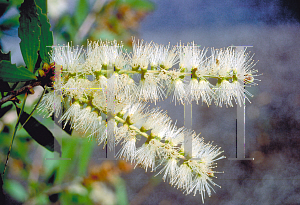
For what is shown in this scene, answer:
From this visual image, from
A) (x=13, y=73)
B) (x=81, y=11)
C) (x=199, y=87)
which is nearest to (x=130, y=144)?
(x=199, y=87)

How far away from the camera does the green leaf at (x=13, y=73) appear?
22.6 inches

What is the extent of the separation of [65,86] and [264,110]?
1.13 m

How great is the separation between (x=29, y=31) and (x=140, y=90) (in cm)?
37

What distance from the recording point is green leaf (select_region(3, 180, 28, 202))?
3.71 ft

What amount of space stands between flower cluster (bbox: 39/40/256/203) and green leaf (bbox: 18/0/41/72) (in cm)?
6

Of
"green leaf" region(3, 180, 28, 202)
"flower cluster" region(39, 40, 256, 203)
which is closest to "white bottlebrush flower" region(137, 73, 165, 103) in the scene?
"flower cluster" region(39, 40, 256, 203)

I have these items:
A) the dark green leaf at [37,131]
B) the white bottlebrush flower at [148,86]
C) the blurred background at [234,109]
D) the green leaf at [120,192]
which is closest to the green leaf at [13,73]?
the dark green leaf at [37,131]

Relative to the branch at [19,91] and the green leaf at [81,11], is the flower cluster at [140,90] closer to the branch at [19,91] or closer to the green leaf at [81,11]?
the branch at [19,91]

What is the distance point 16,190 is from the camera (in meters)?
1.15

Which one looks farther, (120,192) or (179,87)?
(120,192)

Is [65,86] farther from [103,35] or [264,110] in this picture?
[264,110]

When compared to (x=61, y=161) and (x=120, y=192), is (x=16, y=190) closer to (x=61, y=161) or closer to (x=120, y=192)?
(x=61, y=161)

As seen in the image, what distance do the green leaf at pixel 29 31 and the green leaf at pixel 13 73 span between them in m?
0.05

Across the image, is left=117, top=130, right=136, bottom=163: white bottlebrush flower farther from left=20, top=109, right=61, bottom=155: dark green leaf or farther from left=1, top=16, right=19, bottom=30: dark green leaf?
left=1, top=16, right=19, bottom=30: dark green leaf
